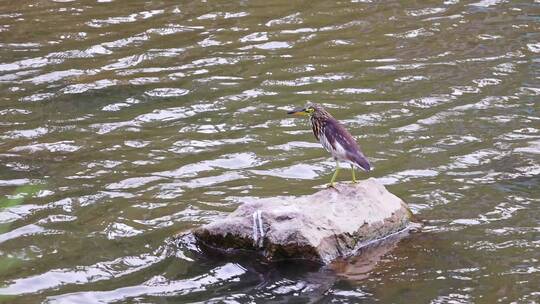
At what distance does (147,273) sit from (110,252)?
17.8 inches

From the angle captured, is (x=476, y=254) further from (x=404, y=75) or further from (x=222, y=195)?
(x=404, y=75)

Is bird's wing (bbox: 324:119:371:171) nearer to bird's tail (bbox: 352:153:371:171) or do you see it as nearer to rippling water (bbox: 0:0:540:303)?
bird's tail (bbox: 352:153:371:171)

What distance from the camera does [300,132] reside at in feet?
30.5

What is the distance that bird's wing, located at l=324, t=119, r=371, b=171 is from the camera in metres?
6.96

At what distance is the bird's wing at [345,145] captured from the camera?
696cm

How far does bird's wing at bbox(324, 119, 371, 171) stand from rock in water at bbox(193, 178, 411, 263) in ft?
0.67

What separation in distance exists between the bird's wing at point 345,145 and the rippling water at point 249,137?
64cm

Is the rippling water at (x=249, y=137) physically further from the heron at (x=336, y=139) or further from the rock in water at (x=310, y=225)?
the heron at (x=336, y=139)

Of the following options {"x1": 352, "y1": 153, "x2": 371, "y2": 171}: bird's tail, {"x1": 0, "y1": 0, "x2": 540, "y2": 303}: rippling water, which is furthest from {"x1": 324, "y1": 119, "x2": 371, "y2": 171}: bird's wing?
{"x1": 0, "y1": 0, "x2": 540, "y2": 303}: rippling water

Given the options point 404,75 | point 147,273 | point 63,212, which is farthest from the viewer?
point 404,75

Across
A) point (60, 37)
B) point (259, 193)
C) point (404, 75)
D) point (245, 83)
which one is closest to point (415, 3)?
point (404, 75)

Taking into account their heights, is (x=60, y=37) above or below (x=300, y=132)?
above

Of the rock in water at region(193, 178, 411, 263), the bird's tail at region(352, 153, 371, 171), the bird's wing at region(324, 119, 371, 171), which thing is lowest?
the rock in water at region(193, 178, 411, 263)

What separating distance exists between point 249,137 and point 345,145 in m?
2.21
